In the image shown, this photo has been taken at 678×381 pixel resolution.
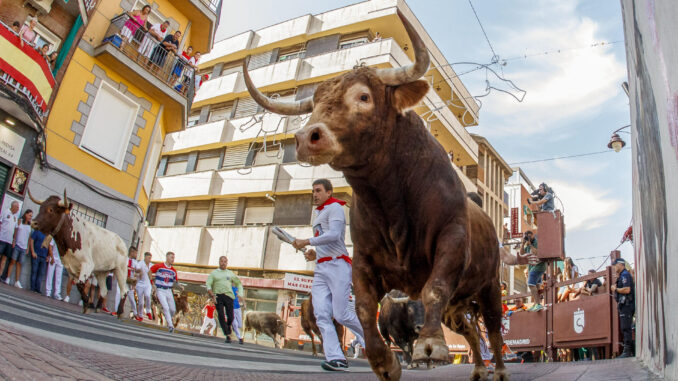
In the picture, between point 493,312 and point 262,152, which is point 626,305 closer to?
point 493,312

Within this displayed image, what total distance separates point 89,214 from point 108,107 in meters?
3.56

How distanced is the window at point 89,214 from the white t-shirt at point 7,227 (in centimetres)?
223

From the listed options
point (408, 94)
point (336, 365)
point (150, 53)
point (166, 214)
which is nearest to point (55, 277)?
point (150, 53)

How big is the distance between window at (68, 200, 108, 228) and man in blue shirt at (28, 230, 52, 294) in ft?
6.11

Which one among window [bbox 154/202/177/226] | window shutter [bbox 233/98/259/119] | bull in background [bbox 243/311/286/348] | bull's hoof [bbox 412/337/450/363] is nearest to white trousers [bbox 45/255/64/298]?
bull in background [bbox 243/311/286/348]

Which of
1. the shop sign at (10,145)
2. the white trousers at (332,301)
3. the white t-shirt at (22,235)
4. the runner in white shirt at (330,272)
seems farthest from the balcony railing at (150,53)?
the white trousers at (332,301)

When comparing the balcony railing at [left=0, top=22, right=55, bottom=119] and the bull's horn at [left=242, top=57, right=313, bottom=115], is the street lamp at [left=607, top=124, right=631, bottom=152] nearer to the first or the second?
the bull's horn at [left=242, top=57, right=313, bottom=115]

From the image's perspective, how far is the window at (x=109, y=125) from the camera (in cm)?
1502

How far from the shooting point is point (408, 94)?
3135 millimetres

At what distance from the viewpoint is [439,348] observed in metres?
2.37

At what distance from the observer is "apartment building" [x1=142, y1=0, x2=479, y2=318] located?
2458 centimetres

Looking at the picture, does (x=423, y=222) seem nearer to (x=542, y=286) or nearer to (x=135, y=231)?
(x=542, y=286)

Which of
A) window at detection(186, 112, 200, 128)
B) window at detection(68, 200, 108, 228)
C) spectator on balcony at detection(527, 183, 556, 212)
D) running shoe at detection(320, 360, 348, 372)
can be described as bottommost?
running shoe at detection(320, 360, 348, 372)

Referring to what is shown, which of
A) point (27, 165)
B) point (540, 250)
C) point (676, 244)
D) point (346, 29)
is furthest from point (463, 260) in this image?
point (346, 29)
